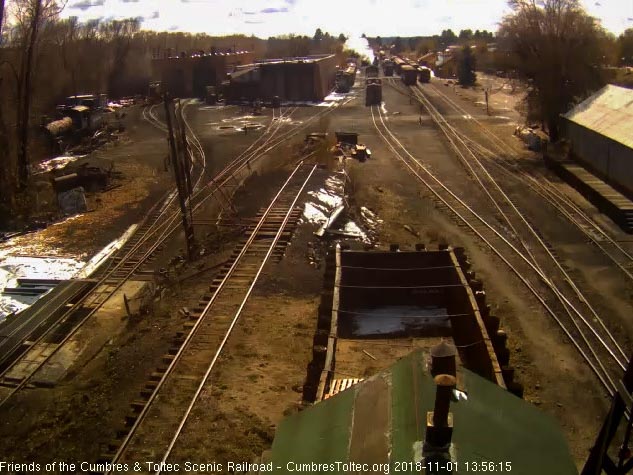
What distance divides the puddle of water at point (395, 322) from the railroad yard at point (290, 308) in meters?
0.07

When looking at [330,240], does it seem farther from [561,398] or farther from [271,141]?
[271,141]

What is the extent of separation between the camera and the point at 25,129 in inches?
1019

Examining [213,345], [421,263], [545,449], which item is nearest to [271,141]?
[421,263]

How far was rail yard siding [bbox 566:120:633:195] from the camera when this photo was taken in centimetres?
2211

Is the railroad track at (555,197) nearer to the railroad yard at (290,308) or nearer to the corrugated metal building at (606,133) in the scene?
the railroad yard at (290,308)

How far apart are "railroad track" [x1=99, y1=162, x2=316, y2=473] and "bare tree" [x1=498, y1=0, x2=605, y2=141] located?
65.8 ft

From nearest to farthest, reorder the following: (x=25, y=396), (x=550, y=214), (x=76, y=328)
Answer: (x=25, y=396) < (x=76, y=328) < (x=550, y=214)

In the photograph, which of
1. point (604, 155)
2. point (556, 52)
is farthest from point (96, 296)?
point (556, 52)

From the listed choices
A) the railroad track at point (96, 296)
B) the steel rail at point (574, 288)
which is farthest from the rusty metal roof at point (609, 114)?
the railroad track at point (96, 296)

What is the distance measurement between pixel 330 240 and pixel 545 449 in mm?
13607

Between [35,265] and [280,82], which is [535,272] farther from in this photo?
[280,82]

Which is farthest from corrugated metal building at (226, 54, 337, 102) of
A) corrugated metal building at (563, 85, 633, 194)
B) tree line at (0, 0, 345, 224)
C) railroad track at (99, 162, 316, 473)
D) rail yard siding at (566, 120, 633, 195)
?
railroad track at (99, 162, 316, 473)

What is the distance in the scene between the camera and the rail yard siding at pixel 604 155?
72.5 feet

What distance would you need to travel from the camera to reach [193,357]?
1091 centimetres
